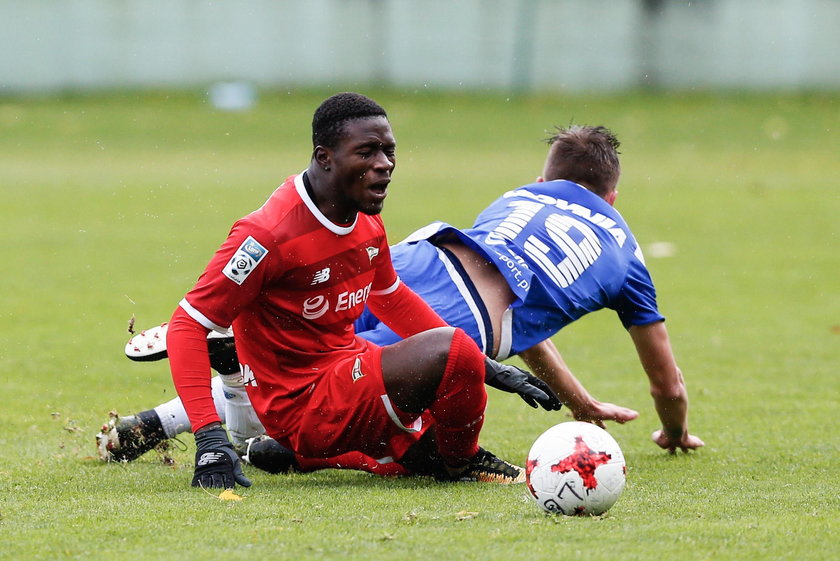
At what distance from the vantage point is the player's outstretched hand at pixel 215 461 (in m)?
4.92

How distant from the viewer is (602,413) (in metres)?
6.35

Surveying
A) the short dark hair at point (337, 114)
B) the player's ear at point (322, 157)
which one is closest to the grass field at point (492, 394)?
the player's ear at point (322, 157)

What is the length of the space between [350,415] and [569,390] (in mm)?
1649

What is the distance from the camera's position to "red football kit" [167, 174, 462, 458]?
4.94 m

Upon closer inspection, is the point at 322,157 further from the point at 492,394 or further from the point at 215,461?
the point at 492,394

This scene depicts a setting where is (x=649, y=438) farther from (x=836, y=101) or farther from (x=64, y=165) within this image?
(x=836, y=101)

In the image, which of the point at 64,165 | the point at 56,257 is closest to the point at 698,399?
the point at 56,257

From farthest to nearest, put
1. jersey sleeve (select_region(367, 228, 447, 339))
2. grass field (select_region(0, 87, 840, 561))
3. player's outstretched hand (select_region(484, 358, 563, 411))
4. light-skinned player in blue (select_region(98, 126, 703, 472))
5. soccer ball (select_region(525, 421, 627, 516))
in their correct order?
light-skinned player in blue (select_region(98, 126, 703, 472)) < jersey sleeve (select_region(367, 228, 447, 339)) < player's outstretched hand (select_region(484, 358, 563, 411)) < soccer ball (select_region(525, 421, 627, 516)) < grass field (select_region(0, 87, 840, 561))

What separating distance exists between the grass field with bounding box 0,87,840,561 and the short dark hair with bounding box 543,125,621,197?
120 centimetres

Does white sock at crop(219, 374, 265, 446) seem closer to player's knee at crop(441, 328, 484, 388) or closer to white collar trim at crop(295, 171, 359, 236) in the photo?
white collar trim at crop(295, 171, 359, 236)

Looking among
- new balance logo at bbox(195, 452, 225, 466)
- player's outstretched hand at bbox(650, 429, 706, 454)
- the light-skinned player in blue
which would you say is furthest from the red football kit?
player's outstretched hand at bbox(650, 429, 706, 454)

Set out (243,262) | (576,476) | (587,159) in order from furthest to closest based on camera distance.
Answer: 1. (587,159)
2. (243,262)
3. (576,476)

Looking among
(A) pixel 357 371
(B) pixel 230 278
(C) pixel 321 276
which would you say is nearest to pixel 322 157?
(C) pixel 321 276

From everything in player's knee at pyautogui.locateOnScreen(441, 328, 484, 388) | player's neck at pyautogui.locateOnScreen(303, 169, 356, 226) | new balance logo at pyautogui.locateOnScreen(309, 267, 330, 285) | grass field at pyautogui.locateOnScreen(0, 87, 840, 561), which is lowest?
grass field at pyautogui.locateOnScreen(0, 87, 840, 561)
